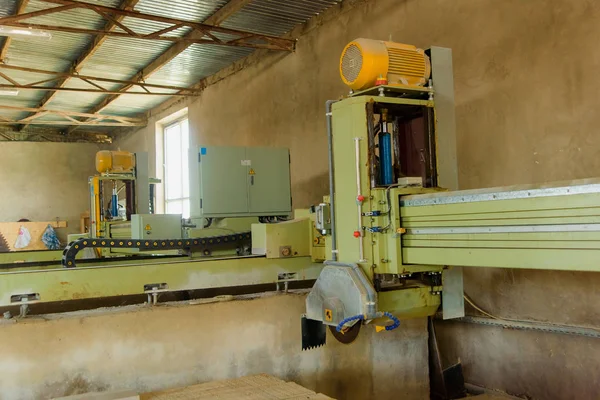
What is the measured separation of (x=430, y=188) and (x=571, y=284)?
1793 millimetres

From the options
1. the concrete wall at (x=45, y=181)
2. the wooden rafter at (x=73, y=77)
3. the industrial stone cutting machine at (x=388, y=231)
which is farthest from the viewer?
the concrete wall at (x=45, y=181)

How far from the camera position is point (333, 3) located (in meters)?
6.51

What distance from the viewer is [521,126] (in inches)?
171

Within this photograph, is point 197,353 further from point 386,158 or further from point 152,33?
point 152,33

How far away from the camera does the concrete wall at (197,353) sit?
10.3 feet

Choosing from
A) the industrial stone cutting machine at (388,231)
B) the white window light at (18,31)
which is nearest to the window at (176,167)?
the white window light at (18,31)

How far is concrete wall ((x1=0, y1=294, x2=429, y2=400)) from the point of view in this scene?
3145 millimetres

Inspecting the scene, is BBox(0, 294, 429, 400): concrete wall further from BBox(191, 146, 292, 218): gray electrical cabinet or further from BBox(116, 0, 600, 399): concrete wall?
BBox(191, 146, 292, 218): gray electrical cabinet

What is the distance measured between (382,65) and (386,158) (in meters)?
0.46

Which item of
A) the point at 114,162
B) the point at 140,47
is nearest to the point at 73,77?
the point at 140,47

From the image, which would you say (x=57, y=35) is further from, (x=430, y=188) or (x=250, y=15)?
(x=430, y=188)

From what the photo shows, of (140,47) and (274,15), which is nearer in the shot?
(274,15)

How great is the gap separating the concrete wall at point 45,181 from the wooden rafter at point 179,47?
136 inches

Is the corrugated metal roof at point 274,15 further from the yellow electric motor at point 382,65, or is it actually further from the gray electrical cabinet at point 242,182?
the yellow electric motor at point 382,65
